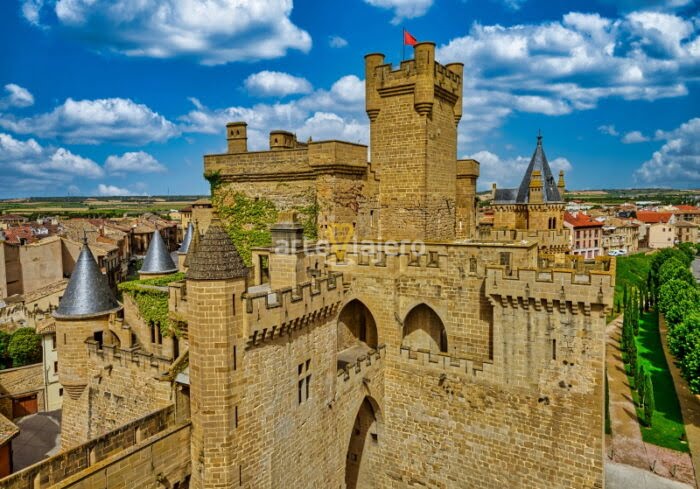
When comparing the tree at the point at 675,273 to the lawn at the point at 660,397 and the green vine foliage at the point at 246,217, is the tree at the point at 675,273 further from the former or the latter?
the green vine foliage at the point at 246,217

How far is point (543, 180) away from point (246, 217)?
Answer: 83.5ft

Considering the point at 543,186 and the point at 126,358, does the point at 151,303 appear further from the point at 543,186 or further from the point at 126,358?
the point at 543,186

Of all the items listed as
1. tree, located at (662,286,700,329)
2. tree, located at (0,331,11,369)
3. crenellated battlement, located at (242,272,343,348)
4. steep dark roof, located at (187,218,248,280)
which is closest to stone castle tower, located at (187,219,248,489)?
steep dark roof, located at (187,218,248,280)

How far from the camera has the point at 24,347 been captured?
36.3m

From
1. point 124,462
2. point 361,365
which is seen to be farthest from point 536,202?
point 124,462

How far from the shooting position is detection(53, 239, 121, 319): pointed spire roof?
64.0ft

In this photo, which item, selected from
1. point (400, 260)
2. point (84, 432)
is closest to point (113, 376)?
point (84, 432)

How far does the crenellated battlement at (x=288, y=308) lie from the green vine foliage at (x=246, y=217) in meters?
8.90

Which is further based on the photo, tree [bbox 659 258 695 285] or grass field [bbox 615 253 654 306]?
grass field [bbox 615 253 654 306]

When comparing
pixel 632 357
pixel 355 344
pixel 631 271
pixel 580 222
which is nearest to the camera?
pixel 355 344

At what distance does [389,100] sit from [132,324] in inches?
678

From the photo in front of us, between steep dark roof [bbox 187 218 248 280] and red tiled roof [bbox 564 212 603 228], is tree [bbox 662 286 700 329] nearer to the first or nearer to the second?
steep dark roof [bbox 187 218 248 280]

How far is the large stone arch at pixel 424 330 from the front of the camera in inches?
786

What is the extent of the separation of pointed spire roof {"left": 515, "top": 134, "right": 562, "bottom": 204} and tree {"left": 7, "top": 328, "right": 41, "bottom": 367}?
40.7 m
